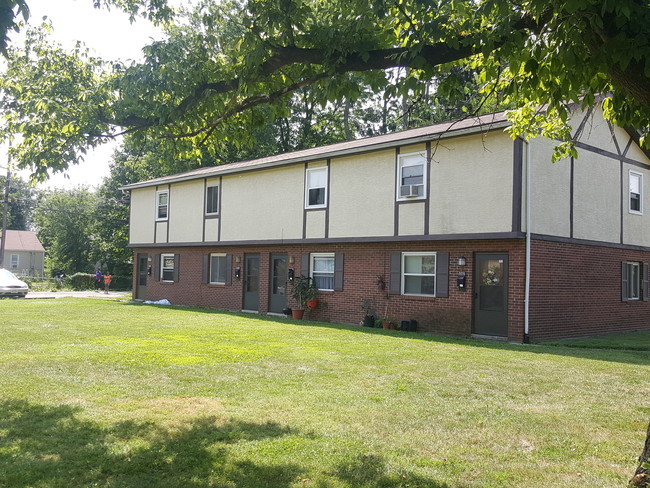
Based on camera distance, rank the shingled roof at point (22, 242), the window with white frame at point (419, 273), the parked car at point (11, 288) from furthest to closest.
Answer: the shingled roof at point (22, 242), the parked car at point (11, 288), the window with white frame at point (419, 273)

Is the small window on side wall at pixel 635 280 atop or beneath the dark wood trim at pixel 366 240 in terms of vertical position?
beneath

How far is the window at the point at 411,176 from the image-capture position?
16.6 metres

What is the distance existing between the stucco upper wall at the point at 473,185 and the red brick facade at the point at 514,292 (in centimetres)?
55

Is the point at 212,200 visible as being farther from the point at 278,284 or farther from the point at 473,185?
the point at 473,185

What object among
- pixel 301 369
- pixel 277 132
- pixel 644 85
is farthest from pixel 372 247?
pixel 277 132

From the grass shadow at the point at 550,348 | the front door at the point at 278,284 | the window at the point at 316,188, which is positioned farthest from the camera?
the front door at the point at 278,284

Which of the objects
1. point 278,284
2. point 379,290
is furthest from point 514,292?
point 278,284

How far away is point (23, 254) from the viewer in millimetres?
62438

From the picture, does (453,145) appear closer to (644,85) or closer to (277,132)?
(644,85)

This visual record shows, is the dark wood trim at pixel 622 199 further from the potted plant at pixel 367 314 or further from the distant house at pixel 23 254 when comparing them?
the distant house at pixel 23 254

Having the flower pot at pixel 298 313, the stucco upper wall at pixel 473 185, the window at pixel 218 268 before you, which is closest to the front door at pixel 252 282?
the window at pixel 218 268

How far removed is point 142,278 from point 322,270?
11.3m

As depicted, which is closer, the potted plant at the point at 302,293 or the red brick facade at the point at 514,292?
the red brick facade at the point at 514,292

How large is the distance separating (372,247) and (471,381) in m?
9.69
